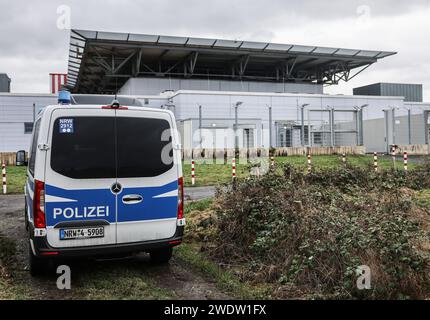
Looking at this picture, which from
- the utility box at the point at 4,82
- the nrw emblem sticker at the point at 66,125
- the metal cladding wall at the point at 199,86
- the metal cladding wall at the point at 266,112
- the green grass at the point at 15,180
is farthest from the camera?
the utility box at the point at 4,82

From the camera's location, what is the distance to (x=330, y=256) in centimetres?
522

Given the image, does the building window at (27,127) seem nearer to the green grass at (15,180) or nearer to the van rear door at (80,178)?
the green grass at (15,180)

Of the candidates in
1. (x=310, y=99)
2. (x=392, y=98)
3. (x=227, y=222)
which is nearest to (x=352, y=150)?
(x=310, y=99)

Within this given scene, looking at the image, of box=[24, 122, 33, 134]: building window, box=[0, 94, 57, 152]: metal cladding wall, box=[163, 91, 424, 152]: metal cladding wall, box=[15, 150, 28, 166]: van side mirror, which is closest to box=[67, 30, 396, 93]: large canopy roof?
box=[0, 94, 57, 152]: metal cladding wall

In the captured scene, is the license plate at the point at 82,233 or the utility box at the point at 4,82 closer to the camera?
the license plate at the point at 82,233

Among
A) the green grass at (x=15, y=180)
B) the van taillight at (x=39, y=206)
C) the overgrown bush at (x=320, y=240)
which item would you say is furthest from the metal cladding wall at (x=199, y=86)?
the van taillight at (x=39, y=206)

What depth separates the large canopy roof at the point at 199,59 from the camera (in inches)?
1612

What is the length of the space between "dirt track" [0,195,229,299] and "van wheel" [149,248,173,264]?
0.10 meters

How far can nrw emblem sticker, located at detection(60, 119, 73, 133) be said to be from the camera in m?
5.31

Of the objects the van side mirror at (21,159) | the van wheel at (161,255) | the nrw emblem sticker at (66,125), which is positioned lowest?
the van wheel at (161,255)

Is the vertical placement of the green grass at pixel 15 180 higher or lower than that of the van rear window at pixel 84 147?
lower

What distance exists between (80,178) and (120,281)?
1.42 m

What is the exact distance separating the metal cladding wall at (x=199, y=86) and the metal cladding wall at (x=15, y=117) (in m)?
13.6

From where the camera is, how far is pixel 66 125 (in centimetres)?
532
